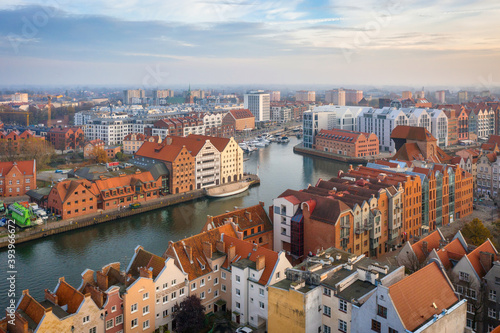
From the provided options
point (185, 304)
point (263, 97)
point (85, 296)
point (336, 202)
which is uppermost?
point (263, 97)

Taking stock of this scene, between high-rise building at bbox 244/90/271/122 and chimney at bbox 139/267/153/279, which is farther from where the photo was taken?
high-rise building at bbox 244/90/271/122

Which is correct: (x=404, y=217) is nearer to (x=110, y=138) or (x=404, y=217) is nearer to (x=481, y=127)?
(x=110, y=138)

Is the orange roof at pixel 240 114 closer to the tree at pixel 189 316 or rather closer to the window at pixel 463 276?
the tree at pixel 189 316

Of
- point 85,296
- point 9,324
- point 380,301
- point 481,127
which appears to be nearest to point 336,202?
point 380,301

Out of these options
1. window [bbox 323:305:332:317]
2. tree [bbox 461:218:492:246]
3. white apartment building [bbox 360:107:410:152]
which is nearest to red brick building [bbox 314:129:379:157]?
white apartment building [bbox 360:107:410:152]

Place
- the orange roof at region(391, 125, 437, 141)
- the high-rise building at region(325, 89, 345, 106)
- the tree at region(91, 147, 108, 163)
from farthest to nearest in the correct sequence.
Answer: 1. the high-rise building at region(325, 89, 345, 106)
2. the tree at region(91, 147, 108, 163)
3. the orange roof at region(391, 125, 437, 141)

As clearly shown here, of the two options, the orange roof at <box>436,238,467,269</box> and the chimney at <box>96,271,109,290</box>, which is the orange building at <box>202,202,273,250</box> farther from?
the orange roof at <box>436,238,467,269</box>

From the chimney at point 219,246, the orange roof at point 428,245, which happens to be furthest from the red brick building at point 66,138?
the orange roof at point 428,245
